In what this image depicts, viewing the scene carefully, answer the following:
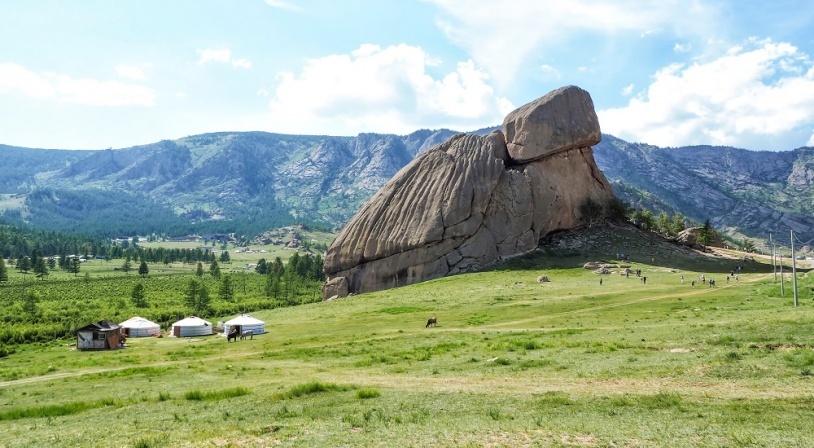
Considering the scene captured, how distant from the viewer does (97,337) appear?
62031 millimetres

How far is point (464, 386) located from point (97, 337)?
53535mm

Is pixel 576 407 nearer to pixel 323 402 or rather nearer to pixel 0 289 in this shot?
pixel 323 402

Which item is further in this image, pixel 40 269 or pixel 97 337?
pixel 40 269

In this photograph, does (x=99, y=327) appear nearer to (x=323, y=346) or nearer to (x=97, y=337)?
(x=97, y=337)

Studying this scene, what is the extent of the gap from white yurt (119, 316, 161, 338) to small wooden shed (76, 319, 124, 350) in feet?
31.9

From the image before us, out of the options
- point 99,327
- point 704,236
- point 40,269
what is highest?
point 704,236

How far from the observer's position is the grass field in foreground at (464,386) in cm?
1677

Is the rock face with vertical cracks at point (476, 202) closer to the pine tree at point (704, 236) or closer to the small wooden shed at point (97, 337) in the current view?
the pine tree at point (704, 236)

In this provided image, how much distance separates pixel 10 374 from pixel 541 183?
92.3 m

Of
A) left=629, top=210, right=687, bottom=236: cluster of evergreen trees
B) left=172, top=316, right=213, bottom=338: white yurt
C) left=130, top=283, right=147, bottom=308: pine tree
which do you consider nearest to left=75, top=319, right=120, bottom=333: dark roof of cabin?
left=172, top=316, right=213, bottom=338: white yurt

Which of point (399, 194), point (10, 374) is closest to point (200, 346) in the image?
point (10, 374)

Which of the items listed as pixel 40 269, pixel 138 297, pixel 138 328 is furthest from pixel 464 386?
pixel 40 269

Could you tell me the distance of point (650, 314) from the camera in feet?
167

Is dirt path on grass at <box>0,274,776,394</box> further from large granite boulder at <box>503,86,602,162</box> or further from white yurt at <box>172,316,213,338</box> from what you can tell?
large granite boulder at <box>503,86,602,162</box>
